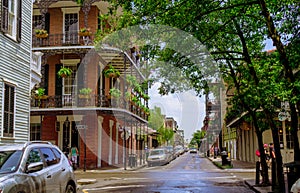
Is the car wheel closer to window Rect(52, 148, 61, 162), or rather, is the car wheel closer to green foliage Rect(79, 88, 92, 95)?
window Rect(52, 148, 61, 162)

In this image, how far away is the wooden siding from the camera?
15.8 metres

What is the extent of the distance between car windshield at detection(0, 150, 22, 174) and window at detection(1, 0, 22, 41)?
335 inches

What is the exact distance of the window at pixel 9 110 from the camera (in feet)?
51.8

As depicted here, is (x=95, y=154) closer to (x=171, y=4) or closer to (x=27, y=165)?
(x=171, y=4)

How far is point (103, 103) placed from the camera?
1093 inches

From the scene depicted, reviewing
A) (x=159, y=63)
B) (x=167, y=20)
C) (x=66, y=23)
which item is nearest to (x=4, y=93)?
(x=159, y=63)

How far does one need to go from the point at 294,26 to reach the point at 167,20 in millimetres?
3460

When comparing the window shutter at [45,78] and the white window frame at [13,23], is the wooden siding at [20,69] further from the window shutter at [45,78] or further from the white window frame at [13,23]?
the window shutter at [45,78]

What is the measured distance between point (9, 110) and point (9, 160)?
8577 mm

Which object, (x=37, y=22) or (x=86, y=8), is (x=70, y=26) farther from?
(x=86, y=8)

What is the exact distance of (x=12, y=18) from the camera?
1667cm

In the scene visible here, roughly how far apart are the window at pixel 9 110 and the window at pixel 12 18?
2094mm

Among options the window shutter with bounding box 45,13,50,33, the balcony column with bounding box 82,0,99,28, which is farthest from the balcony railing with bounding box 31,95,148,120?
the window shutter with bounding box 45,13,50,33

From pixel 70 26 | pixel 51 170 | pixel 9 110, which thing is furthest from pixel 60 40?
pixel 51 170
